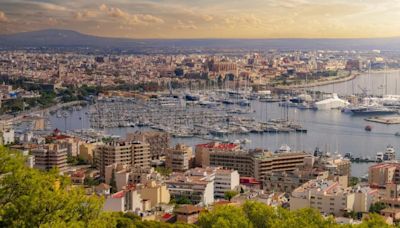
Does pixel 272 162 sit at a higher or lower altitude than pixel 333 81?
higher

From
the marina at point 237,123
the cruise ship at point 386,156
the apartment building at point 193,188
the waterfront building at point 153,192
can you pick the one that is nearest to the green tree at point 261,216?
the waterfront building at point 153,192

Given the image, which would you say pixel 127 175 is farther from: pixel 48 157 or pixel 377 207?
pixel 377 207

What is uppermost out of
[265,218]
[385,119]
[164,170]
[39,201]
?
[39,201]

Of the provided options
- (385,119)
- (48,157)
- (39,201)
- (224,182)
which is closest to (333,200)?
(224,182)

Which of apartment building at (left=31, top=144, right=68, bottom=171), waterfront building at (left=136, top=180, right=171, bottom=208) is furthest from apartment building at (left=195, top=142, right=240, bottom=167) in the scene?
waterfront building at (left=136, top=180, right=171, bottom=208)

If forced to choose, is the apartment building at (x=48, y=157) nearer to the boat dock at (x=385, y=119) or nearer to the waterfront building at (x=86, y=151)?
the waterfront building at (x=86, y=151)

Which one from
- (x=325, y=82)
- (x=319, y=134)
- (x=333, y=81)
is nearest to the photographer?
(x=319, y=134)

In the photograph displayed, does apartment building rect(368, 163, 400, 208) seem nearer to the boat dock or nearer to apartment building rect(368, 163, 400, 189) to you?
apartment building rect(368, 163, 400, 189)
